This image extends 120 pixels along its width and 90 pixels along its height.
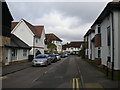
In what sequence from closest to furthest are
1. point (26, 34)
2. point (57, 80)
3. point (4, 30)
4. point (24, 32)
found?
point (57, 80) → point (4, 30) → point (26, 34) → point (24, 32)

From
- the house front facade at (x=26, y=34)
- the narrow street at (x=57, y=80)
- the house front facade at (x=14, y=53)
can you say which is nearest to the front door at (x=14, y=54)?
the house front facade at (x=14, y=53)

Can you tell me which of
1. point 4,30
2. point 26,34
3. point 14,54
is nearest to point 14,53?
point 14,54

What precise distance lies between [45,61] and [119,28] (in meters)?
10.8

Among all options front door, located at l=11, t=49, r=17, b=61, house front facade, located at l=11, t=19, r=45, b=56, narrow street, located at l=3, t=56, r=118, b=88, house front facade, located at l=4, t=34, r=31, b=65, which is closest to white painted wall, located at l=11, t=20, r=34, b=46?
house front facade, located at l=11, t=19, r=45, b=56

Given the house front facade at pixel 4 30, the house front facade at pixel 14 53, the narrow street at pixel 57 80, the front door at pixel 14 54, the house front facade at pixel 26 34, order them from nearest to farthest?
the narrow street at pixel 57 80 < the house front facade at pixel 4 30 < the house front facade at pixel 14 53 < the front door at pixel 14 54 < the house front facade at pixel 26 34

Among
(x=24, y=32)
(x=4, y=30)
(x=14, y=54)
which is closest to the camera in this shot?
(x=4, y=30)

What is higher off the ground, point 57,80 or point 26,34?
point 26,34

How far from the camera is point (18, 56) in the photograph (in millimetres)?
25594

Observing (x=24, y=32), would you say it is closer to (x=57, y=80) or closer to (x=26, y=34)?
(x=26, y=34)

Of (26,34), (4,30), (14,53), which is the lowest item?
(14,53)

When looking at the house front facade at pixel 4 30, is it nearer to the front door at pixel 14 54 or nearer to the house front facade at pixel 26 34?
the front door at pixel 14 54

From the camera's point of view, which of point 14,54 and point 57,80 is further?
point 14,54

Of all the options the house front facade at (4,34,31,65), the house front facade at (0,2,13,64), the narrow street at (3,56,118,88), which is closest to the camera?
the narrow street at (3,56,118,88)

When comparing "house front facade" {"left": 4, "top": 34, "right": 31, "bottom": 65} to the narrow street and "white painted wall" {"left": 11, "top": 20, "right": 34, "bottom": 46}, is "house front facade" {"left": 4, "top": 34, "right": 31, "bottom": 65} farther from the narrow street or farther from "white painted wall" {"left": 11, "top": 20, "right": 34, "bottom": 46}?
the narrow street
